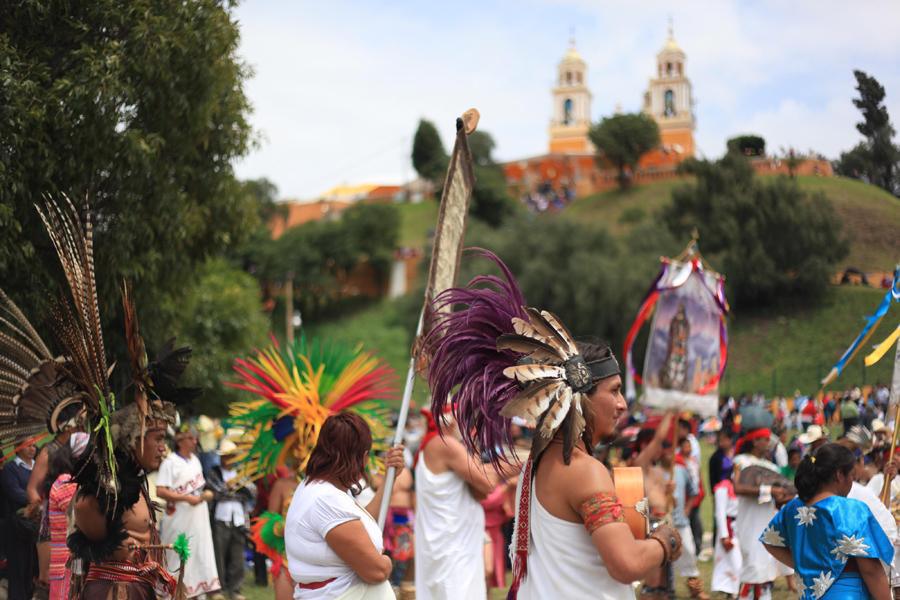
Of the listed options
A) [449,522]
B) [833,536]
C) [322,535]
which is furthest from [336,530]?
[449,522]

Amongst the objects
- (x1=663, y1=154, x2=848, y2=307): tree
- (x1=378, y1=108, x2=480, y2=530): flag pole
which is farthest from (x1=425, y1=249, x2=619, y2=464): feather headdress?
(x1=663, y1=154, x2=848, y2=307): tree

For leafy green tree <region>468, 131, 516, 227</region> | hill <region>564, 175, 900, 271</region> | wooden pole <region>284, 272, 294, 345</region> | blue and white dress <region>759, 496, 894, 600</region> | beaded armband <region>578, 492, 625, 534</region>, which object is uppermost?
leafy green tree <region>468, 131, 516, 227</region>

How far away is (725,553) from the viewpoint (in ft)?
36.0

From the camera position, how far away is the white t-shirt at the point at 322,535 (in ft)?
16.3

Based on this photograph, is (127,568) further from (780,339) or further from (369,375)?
(780,339)

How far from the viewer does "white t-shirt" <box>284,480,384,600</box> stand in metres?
4.96

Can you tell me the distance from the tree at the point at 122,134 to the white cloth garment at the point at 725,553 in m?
5.78

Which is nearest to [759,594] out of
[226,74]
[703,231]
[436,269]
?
[436,269]

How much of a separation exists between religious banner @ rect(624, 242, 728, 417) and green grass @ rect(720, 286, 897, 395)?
119 centimetres

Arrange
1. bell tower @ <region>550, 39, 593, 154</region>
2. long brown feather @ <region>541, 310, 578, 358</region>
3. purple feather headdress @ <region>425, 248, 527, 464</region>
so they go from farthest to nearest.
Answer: bell tower @ <region>550, 39, 593, 154</region> < purple feather headdress @ <region>425, 248, 527, 464</region> < long brown feather @ <region>541, 310, 578, 358</region>

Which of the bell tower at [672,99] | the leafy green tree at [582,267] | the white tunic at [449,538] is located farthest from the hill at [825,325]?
the bell tower at [672,99]

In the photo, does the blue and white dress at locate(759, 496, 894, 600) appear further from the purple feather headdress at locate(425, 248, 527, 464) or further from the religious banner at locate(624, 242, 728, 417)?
the religious banner at locate(624, 242, 728, 417)

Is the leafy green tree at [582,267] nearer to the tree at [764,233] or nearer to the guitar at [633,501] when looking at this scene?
the tree at [764,233]

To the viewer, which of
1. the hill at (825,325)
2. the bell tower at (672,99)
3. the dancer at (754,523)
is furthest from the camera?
the bell tower at (672,99)
